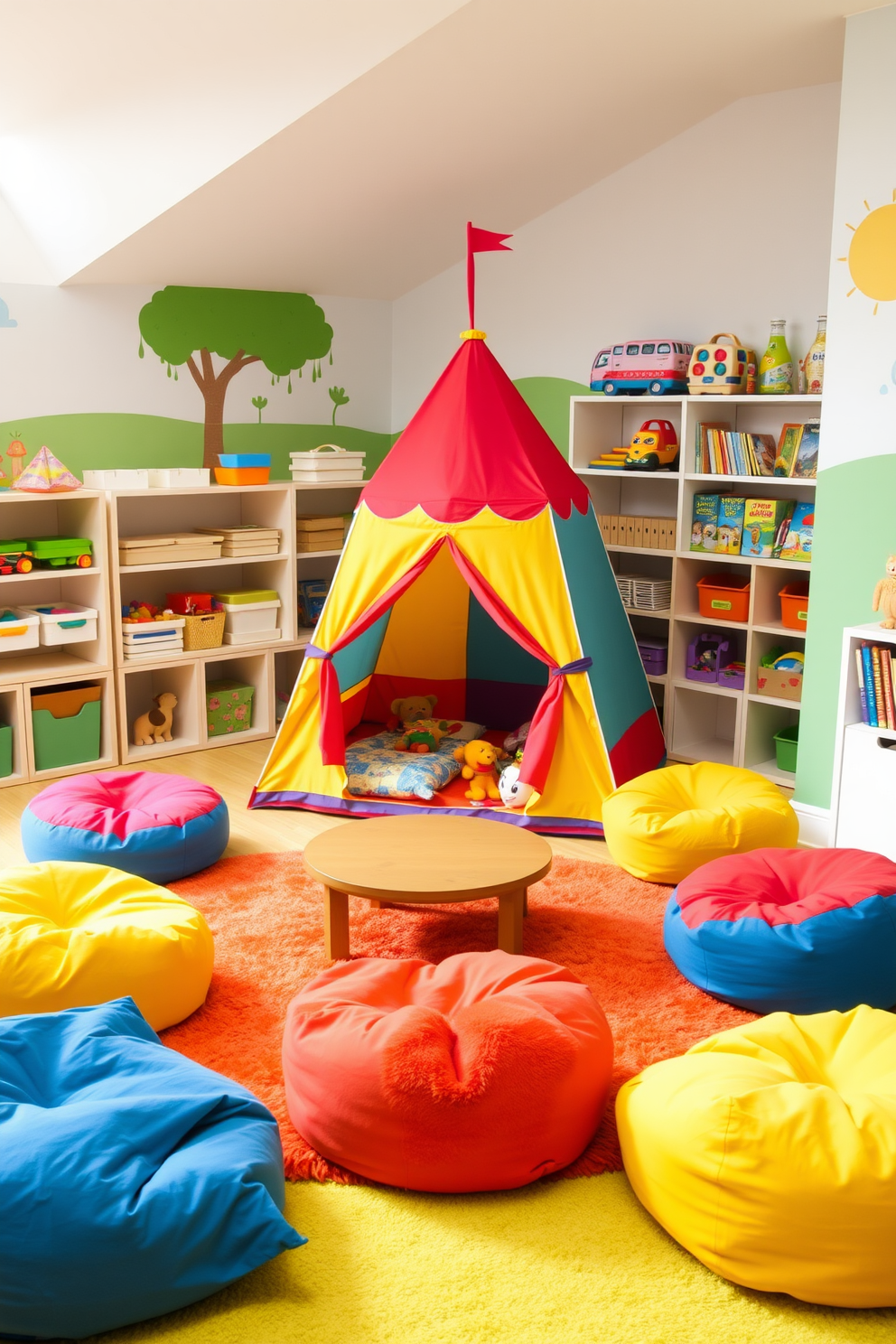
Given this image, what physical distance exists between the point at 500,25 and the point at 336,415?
2535 millimetres

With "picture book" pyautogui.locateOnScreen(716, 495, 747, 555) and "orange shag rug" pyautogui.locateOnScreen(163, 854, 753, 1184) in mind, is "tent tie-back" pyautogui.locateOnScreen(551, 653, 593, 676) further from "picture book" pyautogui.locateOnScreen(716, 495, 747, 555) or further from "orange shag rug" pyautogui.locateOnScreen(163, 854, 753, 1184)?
"picture book" pyautogui.locateOnScreen(716, 495, 747, 555)

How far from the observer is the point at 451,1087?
219 cm

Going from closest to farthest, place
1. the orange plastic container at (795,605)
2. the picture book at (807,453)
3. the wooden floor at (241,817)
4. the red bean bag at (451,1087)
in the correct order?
the red bean bag at (451,1087), the wooden floor at (241,817), the picture book at (807,453), the orange plastic container at (795,605)

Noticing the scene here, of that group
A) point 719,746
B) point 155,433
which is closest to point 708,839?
point 719,746

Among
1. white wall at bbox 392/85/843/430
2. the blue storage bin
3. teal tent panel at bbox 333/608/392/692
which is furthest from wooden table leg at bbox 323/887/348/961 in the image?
white wall at bbox 392/85/843/430

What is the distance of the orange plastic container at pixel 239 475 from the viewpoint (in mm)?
5137

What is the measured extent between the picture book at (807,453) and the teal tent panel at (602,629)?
792 millimetres

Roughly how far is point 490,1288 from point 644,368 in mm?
3684

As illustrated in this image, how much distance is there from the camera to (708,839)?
356 cm

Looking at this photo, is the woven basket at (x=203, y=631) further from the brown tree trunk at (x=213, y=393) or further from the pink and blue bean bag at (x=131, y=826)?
the pink and blue bean bag at (x=131, y=826)

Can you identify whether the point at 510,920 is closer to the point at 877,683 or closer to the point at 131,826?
the point at 131,826

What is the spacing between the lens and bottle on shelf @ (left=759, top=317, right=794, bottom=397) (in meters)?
4.48

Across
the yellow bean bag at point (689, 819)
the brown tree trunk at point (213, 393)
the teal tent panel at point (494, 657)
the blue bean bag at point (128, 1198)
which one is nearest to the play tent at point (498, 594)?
the yellow bean bag at point (689, 819)

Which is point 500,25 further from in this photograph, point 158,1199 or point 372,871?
point 158,1199
